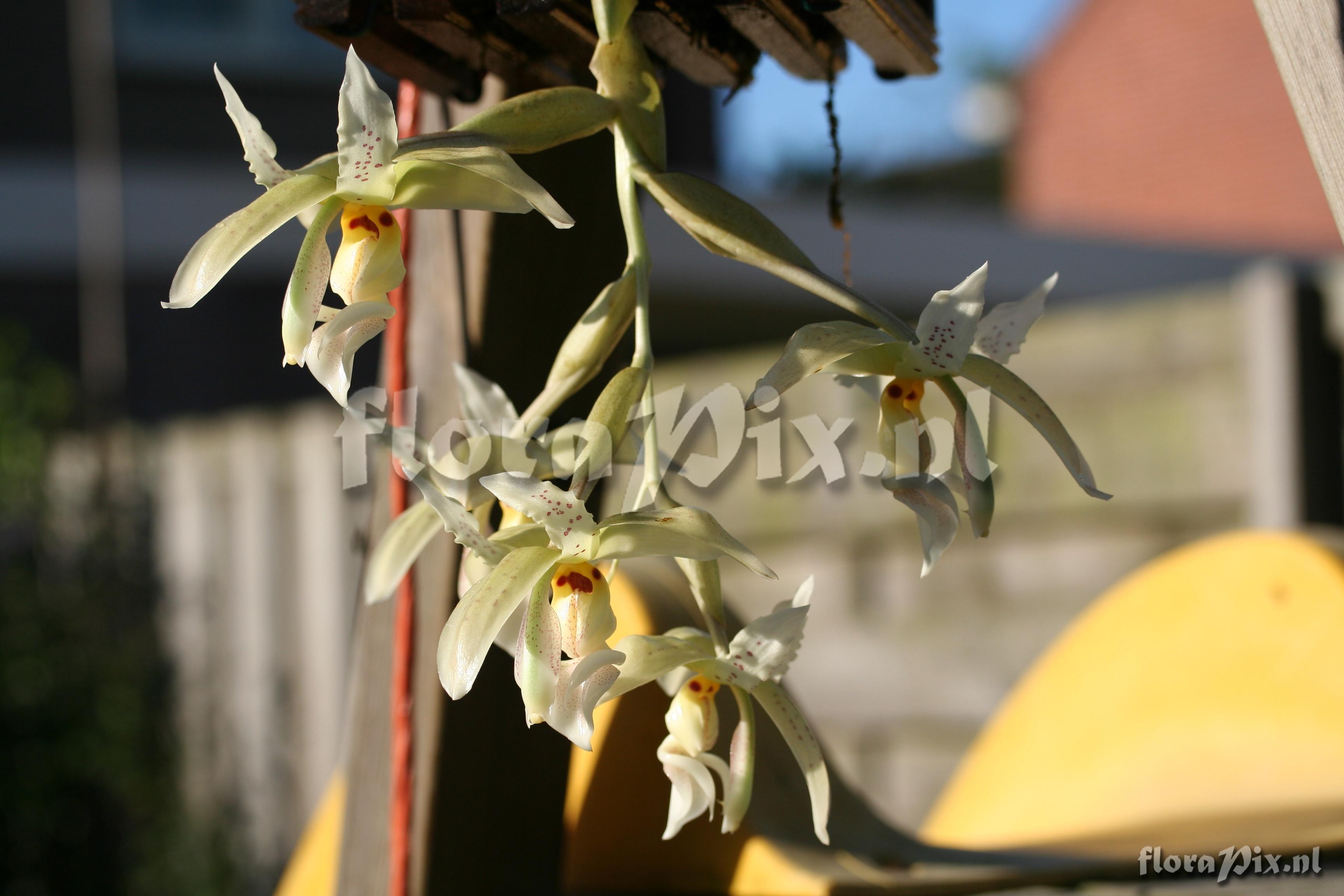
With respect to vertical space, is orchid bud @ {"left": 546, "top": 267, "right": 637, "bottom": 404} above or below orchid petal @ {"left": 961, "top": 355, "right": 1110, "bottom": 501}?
above

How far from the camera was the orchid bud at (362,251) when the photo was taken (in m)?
0.49

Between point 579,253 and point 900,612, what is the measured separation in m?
1.57

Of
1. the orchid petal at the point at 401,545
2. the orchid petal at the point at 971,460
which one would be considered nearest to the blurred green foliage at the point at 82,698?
the orchid petal at the point at 401,545

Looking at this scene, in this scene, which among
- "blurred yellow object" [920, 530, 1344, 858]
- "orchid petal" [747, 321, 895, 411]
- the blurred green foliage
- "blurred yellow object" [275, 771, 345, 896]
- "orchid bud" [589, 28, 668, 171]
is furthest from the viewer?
the blurred green foliage

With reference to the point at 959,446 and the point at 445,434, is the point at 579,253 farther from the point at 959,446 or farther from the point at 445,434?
the point at 959,446

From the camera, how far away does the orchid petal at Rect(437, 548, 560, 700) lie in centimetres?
45

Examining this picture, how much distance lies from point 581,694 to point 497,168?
0.19m

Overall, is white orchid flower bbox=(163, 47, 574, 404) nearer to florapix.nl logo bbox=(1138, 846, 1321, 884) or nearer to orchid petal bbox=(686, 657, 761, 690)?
orchid petal bbox=(686, 657, 761, 690)

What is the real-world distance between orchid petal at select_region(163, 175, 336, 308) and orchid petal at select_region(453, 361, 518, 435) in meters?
0.15

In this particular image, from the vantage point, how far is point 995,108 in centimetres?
1630

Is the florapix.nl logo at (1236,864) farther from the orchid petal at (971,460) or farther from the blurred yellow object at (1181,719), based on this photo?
the orchid petal at (971,460)

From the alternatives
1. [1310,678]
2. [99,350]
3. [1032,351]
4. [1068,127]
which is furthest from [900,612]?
[1068,127]

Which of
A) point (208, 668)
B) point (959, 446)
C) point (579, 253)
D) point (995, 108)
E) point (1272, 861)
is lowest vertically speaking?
point (208, 668)

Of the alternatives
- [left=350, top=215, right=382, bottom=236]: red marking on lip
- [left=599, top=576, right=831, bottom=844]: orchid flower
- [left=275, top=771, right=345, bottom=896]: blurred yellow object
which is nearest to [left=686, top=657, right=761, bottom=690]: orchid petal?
[left=599, top=576, right=831, bottom=844]: orchid flower
